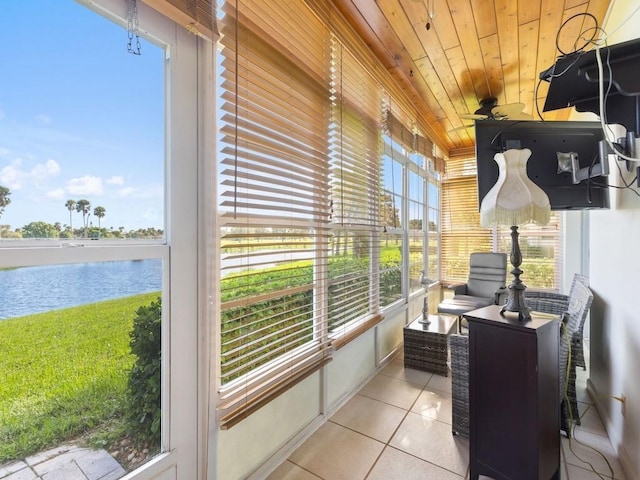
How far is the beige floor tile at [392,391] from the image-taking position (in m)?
2.28

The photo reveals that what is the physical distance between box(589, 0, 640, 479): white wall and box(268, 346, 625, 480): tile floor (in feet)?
0.38

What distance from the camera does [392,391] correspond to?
95.3 inches

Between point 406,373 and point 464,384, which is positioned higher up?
point 464,384

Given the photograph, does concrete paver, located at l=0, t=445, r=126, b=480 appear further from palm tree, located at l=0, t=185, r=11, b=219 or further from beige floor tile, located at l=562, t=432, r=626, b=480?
beige floor tile, located at l=562, t=432, r=626, b=480

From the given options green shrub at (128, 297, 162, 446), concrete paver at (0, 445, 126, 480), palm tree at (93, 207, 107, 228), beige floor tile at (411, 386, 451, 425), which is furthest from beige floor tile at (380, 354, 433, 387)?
palm tree at (93, 207, 107, 228)

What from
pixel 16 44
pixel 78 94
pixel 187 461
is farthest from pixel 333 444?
pixel 16 44

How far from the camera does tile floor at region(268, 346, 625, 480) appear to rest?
1.58 meters

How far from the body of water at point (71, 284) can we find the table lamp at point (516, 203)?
1.49m

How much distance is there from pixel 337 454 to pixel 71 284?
5.21 feet

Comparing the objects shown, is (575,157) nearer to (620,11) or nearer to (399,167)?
(620,11)

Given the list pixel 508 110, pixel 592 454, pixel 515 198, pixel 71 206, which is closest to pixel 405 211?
pixel 508 110

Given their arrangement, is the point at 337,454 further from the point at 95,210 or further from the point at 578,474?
the point at 95,210

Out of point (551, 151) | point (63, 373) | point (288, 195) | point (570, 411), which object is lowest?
point (570, 411)

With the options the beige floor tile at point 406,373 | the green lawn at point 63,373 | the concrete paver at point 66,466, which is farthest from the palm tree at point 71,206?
the beige floor tile at point 406,373
